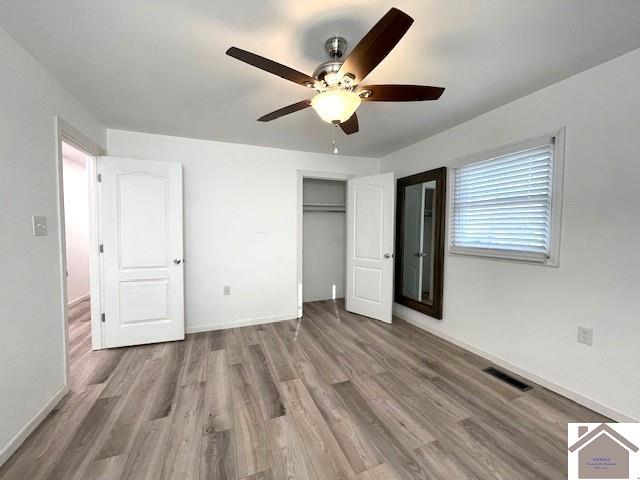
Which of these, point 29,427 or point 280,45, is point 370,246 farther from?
point 29,427

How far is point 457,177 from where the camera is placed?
2.82m

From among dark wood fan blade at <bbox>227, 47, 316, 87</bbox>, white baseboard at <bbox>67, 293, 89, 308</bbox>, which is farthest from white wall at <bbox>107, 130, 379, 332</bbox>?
white baseboard at <bbox>67, 293, 89, 308</bbox>

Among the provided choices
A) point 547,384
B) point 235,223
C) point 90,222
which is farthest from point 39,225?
point 547,384

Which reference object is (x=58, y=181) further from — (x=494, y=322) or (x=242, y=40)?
(x=494, y=322)

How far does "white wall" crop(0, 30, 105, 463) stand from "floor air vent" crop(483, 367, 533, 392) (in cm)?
334

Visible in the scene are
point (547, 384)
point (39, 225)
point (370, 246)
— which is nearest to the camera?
point (39, 225)

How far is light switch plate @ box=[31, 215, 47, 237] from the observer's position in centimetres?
166

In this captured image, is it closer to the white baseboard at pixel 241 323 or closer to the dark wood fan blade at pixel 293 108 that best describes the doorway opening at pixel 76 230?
the white baseboard at pixel 241 323

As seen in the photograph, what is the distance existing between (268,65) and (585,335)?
2723 mm

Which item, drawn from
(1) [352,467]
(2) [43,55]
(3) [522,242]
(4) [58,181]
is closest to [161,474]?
(1) [352,467]

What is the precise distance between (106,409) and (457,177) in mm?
3696

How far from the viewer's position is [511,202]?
2307mm

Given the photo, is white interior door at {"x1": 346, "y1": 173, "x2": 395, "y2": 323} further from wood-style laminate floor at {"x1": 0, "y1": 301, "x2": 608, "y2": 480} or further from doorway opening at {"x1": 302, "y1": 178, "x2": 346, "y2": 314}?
wood-style laminate floor at {"x1": 0, "y1": 301, "x2": 608, "y2": 480}

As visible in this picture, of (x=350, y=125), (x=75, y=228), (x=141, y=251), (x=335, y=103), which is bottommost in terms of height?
(x=141, y=251)
